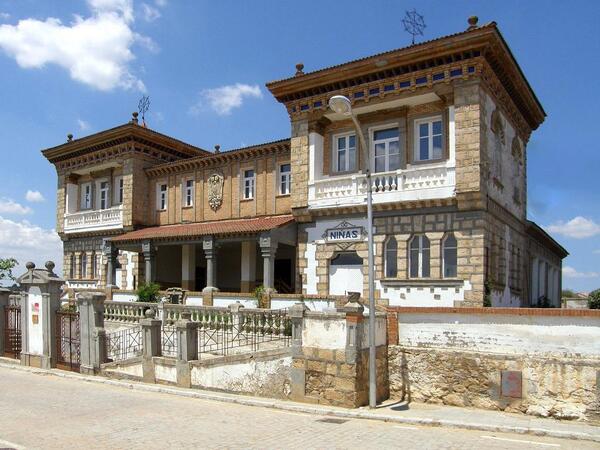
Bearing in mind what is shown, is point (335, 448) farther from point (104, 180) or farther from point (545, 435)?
point (104, 180)

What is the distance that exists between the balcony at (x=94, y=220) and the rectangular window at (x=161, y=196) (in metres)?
2.04

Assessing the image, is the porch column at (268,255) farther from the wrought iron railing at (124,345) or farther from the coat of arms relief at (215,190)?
the coat of arms relief at (215,190)

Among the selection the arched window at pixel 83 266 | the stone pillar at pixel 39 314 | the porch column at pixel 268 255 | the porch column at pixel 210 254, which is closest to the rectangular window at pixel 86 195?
the arched window at pixel 83 266

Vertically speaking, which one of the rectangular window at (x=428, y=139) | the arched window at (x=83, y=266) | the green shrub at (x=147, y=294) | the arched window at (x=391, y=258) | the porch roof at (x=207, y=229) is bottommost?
the green shrub at (x=147, y=294)

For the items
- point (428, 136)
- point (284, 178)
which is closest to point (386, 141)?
point (428, 136)

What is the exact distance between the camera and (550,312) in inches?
483

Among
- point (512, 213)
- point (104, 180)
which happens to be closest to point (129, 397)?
point (512, 213)

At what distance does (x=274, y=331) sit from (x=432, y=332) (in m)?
3.93

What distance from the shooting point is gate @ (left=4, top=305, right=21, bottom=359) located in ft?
65.7

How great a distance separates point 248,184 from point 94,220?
1052 cm

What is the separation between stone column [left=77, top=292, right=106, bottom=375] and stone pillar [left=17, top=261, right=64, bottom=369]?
1.51 metres

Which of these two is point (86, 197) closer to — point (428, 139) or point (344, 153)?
point (344, 153)

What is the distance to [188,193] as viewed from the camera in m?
29.8

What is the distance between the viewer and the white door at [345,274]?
21.3 m
